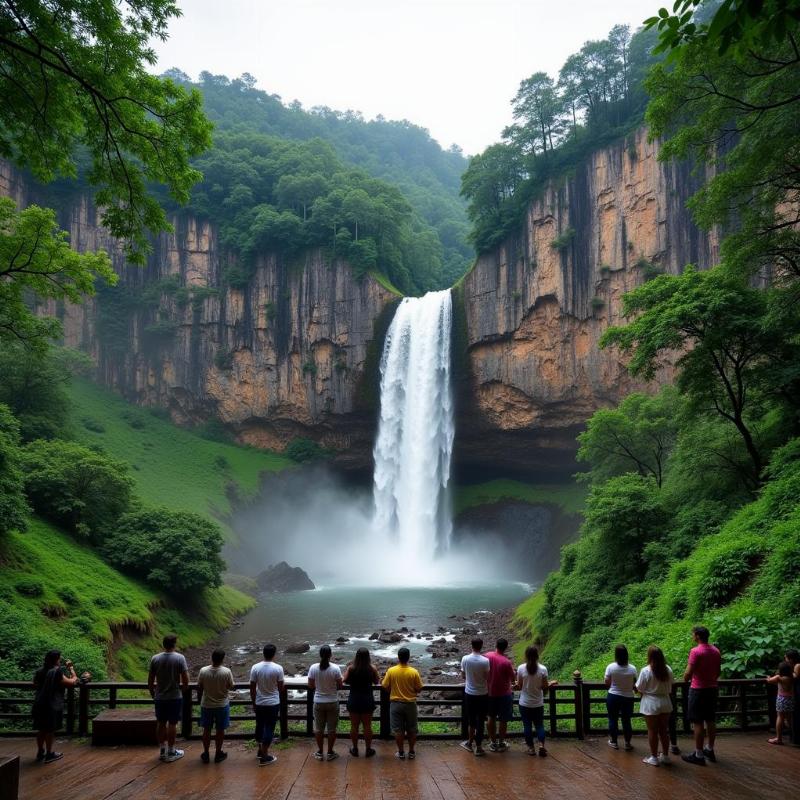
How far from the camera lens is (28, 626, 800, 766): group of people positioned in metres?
6.29

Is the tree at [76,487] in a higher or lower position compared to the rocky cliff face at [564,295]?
lower

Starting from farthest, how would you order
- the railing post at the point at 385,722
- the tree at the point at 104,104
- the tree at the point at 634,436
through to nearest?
1. the tree at the point at 634,436
2. the railing post at the point at 385,722
3. the tree at the point at 104,104

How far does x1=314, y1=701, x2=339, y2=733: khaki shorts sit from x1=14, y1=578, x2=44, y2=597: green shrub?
1241cm

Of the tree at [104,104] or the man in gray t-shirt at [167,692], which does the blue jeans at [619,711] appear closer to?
the man in gray t-shirt at [167,692]

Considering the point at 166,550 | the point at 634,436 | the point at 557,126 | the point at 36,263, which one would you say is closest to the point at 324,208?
the point at 557,126

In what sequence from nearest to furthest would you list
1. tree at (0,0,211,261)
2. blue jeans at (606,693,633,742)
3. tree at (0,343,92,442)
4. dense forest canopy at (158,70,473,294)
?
tree at (0,0,211,261) < blue jeans at (606,693,633,742) < tree at (0,343,92,442) < dense forest canopy at (158,70,473,294)

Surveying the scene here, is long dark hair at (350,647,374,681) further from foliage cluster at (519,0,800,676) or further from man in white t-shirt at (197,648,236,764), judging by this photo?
foliage cluster at (519,0,800,676)

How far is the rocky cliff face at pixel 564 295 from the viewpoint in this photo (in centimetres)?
3431

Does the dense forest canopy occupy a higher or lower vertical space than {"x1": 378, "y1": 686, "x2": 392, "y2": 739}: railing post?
higher

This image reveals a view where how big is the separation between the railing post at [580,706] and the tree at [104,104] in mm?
7644

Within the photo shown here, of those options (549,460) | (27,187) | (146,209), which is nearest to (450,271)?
(549,460)

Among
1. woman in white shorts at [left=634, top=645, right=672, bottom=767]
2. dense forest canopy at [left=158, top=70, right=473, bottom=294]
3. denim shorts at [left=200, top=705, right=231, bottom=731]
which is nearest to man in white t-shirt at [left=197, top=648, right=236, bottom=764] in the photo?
denim shorts at [left=200, top=705, right=231, bottom=731]

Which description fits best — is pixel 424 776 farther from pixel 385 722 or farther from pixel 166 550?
pixel 166 550

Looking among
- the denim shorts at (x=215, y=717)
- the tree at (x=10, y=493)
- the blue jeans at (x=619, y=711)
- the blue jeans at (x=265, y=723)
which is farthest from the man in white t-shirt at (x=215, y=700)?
the tree at (x=10, y=493)
